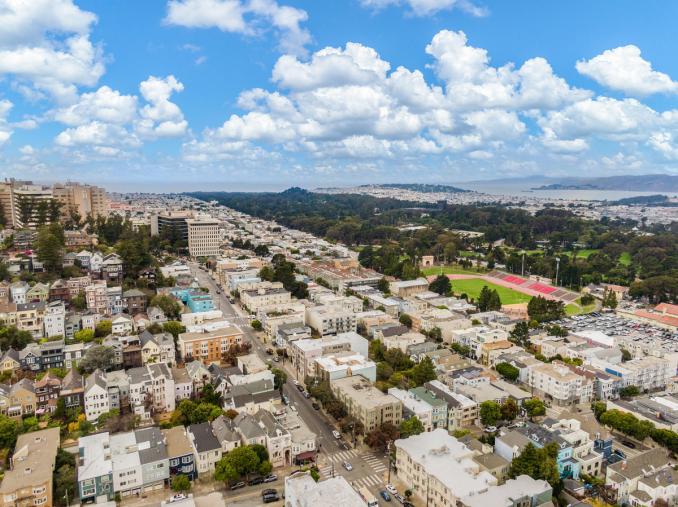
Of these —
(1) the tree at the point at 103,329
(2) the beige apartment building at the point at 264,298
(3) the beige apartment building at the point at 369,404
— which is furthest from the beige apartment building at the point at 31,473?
(2) the beige apartment building at the point at 264,298

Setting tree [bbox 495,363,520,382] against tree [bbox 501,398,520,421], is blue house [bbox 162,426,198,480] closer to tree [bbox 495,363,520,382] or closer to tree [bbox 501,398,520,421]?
tree [bbox 501,398,520,421]

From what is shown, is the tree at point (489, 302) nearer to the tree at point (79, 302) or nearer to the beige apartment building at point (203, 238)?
the tree at point (79, 302)

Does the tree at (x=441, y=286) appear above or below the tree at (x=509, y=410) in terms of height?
above

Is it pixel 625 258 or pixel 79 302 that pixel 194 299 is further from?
pixel 625 258

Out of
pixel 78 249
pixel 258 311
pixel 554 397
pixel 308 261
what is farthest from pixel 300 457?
pixel 308 261

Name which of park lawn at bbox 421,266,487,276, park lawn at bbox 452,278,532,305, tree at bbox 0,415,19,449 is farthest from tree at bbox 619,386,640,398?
park lawn at bbox 421,266,487,276

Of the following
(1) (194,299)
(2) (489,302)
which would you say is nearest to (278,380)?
(1) (194,299)

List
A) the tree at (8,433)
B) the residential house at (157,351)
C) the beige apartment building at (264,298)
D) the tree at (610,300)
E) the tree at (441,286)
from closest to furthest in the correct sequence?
the tree at (8,433), the residential house at (157,351), the beige apartment building at (264,298), the tree at (610,300), the tree at (441,286)
